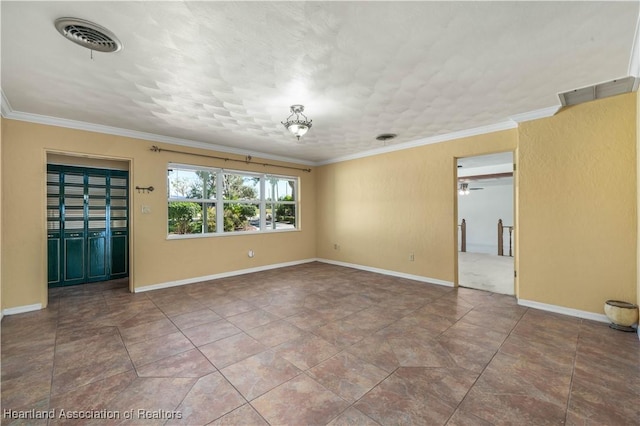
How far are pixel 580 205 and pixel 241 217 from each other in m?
5.63

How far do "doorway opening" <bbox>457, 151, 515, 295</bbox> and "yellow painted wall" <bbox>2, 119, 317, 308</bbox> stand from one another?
4698 mm

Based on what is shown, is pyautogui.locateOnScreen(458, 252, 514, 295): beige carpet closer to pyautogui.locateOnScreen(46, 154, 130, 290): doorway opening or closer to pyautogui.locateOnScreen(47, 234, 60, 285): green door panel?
pyautogui.locateOnScreen(46, 154, 130, 290): doorway opening

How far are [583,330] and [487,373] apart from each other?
1.74m

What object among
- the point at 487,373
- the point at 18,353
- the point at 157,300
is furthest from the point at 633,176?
the point at 18,353

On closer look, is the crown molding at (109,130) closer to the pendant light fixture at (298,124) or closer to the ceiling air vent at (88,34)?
the ceiling air vent at (88,34)

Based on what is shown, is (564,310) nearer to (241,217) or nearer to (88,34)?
(241,217)

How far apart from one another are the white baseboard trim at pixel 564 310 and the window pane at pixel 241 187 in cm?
520

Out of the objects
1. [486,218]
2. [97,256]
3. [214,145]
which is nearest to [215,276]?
[97,256]

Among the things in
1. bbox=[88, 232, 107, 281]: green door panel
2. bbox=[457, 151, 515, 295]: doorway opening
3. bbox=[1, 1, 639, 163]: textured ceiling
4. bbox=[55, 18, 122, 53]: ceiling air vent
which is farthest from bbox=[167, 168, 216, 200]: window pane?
bbox=[457, 151, 515, 295]: doorway opening

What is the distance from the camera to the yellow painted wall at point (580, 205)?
3061 millimetres

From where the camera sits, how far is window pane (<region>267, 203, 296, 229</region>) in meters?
6.31

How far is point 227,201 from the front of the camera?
217 inches

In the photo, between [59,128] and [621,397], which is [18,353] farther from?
[621,397]

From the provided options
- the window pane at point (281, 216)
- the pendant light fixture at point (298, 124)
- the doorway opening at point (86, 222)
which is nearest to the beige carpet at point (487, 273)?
the pendant light fixture at point (298, 124)
